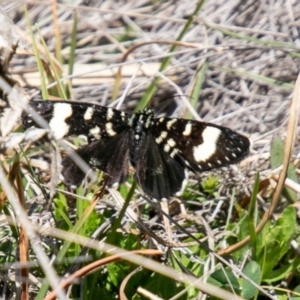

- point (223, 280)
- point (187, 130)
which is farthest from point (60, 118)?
point (223, 280)

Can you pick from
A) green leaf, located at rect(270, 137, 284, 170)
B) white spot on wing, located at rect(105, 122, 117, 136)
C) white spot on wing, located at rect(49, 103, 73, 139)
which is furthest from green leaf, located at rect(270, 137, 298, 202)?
white spot on wing, located at rect(49, 103, 73, 139)

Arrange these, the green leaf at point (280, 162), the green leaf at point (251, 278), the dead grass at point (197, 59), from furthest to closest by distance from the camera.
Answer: the dead grass at point (197, 59), the green leaf at point (280, 162), the green leaf at point (251, 278)

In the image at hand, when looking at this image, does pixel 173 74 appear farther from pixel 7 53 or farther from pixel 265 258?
pixel 7 53

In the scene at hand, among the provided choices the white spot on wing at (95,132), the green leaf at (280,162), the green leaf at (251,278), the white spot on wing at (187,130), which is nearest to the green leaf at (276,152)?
the green leaf at (280,162)

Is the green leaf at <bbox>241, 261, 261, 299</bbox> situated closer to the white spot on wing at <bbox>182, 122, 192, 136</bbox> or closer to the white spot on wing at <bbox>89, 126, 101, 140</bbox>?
the white spot on wing at <bbox>182, 122, 192, 136</bbox>

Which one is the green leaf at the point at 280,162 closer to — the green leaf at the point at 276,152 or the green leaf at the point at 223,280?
the green leaf at the point at 276,152

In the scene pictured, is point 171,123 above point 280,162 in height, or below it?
above

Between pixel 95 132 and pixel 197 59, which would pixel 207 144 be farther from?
pixel 197 59
